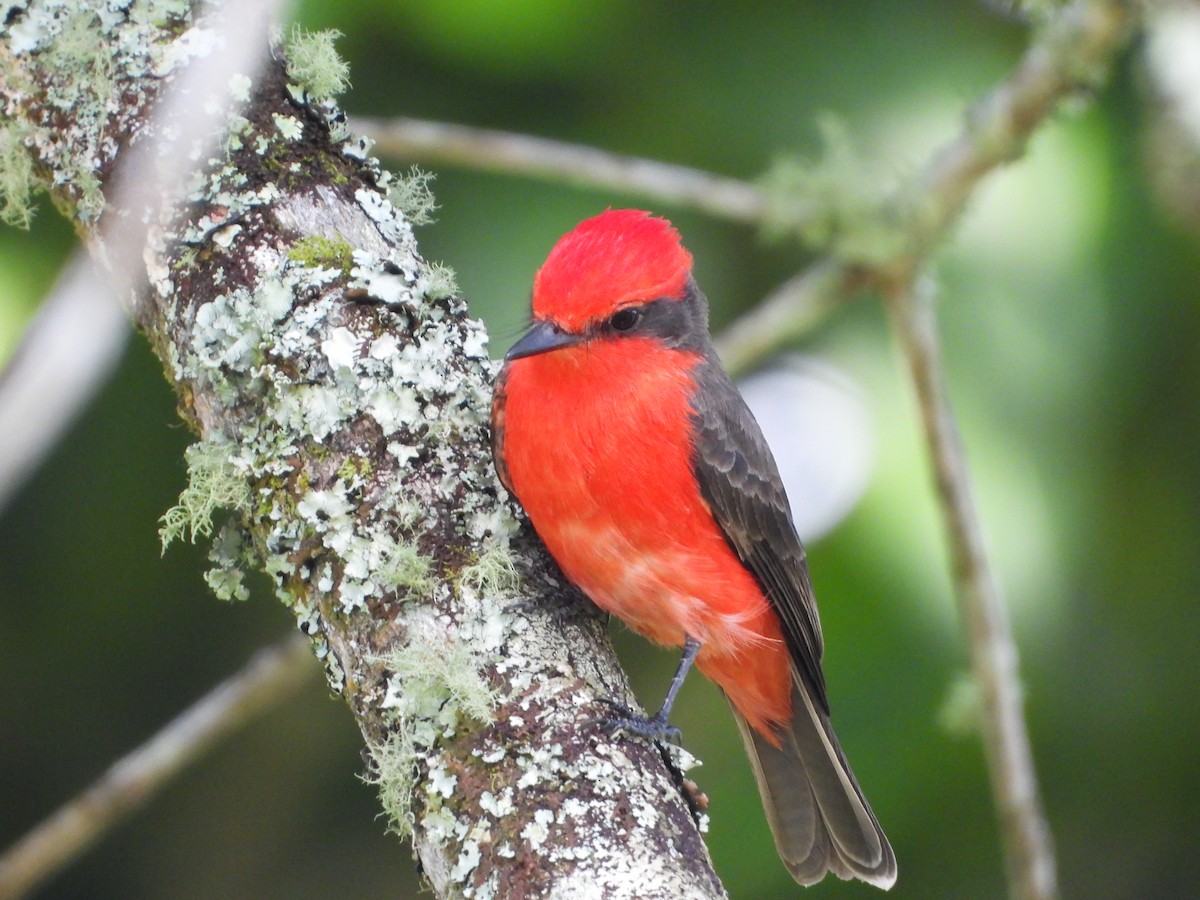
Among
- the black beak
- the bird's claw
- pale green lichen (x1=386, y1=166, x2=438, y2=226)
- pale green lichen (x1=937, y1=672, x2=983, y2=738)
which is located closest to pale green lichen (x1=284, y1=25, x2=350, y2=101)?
pale green lichen (x1=386, y1=166, x2=438, y2=226)

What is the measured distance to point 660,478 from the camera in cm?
345

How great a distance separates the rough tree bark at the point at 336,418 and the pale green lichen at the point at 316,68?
3 cm

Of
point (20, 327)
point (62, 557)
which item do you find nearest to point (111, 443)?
point (62, 557)

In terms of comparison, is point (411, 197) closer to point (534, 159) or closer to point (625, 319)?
point (625, 319)

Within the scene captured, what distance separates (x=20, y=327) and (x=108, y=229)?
159 centimetres

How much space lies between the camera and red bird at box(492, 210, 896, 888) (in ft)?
10.4

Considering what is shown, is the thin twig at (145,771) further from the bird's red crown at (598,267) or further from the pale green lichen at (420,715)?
the pale green lichen at (420,715)

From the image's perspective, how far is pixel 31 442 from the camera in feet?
5.44

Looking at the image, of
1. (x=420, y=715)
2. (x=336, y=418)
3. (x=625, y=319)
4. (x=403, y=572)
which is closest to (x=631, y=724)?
(x=420, y=715)

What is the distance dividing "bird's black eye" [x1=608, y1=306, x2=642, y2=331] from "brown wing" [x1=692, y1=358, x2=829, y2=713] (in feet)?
0.79

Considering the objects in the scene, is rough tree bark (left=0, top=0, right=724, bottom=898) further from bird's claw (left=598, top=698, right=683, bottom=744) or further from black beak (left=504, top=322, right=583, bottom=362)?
black beak (left=504, top=322, right=583, bottom=362)

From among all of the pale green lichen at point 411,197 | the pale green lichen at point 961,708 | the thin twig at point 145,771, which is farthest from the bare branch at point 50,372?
the pale green lichen at point 961,708

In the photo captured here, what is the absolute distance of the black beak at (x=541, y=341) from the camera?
3.18 m

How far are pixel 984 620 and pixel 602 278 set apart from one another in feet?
5.15
